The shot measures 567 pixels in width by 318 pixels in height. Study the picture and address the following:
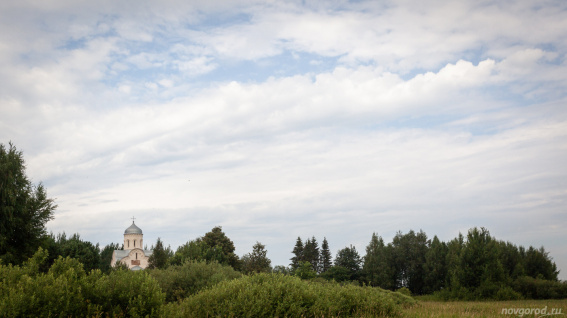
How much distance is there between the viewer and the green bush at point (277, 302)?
17.1 metres

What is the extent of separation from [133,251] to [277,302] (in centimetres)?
9130

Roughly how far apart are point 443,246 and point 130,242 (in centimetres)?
7429

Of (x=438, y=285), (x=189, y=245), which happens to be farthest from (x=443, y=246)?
(x=189, y=245)

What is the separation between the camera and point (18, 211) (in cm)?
3156

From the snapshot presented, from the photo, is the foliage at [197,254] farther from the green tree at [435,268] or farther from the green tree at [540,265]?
the green tree at [540,265]

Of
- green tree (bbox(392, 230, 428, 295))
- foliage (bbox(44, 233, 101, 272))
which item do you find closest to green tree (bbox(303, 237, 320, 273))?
green tree (bbox(392, 230, 428, 295))

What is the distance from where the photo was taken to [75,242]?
2018 inches

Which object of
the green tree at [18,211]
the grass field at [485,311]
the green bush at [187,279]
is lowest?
the grass field at [485,311]

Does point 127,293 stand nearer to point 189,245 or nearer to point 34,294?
point 34,294

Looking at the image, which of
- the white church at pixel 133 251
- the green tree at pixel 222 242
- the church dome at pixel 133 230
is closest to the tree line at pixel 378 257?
the green tree at pixel 222 242

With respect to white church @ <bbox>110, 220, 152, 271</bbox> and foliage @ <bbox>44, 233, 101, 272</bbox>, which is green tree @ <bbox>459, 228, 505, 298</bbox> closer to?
foliage @ <bbox>44, 233, 101, 272</bbox>

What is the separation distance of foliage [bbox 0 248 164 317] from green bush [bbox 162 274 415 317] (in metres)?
1.11

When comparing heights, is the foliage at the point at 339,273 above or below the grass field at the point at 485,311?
below

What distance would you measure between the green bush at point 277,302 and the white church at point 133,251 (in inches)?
3387
